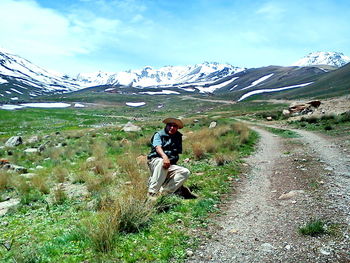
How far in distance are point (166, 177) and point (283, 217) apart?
9.91 ft

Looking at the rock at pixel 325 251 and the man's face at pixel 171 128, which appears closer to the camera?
the rock at pixel 325 251

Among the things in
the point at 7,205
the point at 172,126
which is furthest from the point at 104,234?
the point at 7,205

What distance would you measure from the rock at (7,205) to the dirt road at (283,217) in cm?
608

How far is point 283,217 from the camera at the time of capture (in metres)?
5.97

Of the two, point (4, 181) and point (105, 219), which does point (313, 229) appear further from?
point (4, 181)

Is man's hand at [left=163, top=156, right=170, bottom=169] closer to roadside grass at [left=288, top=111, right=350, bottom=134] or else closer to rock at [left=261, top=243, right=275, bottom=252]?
rock at [left=261, top=243, right=275, bottom=252]

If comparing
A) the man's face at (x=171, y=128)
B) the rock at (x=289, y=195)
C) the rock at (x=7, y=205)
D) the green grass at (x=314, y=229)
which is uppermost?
the man's face at (x=171, y=128)

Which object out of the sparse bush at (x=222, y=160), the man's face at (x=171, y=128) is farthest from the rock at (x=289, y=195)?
the sparse bush at (x=222, y=160)

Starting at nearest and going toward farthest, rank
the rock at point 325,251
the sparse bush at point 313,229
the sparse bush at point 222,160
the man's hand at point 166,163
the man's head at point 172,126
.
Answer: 1. the rock at point 325,251
2. the sparse bush at point 313,229
3. the man's hand at point 166,163
4. the man's head at point 172,126
5. the sparse bush at point 222,160

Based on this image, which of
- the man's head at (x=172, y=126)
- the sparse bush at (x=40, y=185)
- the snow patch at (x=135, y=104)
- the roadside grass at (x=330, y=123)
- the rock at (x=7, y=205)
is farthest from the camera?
the snow patch at (x=135, y=104)

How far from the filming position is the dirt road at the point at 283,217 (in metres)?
4.54

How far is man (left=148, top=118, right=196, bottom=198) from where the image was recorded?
23.5 feet

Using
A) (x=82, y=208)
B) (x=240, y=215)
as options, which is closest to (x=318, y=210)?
(x=240, y=215)

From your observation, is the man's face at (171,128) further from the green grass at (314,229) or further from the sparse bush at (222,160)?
the sparse bush at (222,160)
